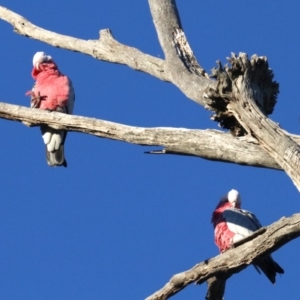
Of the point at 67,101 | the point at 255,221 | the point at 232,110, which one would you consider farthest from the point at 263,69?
the point at 67,101

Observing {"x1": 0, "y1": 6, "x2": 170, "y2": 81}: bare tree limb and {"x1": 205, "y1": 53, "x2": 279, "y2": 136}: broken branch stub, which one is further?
{"x1": 0, "y1": 6, "x2": 170, "y2": 81}: bare tree limb

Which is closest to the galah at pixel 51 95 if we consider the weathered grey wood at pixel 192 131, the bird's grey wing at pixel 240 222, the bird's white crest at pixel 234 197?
the weathered grey wood at pixel 192 131

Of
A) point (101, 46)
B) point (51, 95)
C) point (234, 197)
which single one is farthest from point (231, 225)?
point (101, 46)

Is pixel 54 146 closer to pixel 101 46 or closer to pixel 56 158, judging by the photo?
pixel 56 158

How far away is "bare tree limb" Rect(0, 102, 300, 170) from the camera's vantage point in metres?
4.53

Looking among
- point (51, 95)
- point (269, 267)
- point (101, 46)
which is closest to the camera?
point (101, 46)

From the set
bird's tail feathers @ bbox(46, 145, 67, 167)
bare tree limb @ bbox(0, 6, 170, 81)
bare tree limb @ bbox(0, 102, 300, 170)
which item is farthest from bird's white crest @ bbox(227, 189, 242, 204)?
bare tree limb @ bbox(0, 102, 300, 170)

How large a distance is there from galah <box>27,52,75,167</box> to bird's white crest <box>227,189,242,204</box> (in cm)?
159

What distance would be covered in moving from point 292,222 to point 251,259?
1.18ft

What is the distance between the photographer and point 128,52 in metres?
5.66

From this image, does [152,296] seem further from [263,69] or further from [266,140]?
[263,69]

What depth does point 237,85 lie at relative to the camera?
4.52m

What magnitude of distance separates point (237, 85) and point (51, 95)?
9.62ft

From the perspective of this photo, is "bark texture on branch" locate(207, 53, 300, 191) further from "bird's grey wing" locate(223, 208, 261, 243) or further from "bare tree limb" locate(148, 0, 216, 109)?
"bird's grey wing" locate(223, 208, 261, 243)
